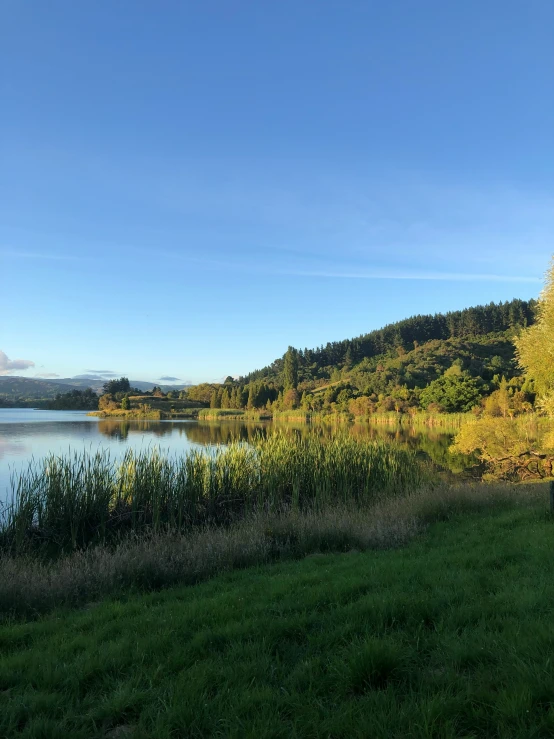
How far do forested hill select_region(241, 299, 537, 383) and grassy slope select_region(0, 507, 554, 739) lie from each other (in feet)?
378

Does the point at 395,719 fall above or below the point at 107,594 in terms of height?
above

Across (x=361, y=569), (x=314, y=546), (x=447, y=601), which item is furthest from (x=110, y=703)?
(x=314, y=546)

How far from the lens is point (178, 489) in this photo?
40.4ft

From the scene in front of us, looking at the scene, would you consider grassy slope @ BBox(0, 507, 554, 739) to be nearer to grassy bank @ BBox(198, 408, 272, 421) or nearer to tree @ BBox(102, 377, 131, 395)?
grassy bank @ BBox(198, 408, 272, 421)

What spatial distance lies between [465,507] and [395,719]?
29.4 feet

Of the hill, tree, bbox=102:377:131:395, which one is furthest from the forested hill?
tree, bbox=102:377:131:395

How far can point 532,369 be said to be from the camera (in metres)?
19.6

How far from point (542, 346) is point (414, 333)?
11967 cm

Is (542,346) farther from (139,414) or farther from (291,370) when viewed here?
(291,370)

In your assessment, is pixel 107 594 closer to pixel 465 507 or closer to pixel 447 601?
pixel 447 601

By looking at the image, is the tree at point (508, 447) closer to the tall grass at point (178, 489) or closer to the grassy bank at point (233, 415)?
the tall grass at point (178, 489)

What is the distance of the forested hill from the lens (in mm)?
119938

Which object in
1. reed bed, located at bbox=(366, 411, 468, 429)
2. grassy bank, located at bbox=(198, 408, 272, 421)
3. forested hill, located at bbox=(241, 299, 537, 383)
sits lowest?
grassy bank, located at bbox=(198, 408, 272, 421)

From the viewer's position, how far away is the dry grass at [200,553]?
606 centimetres
